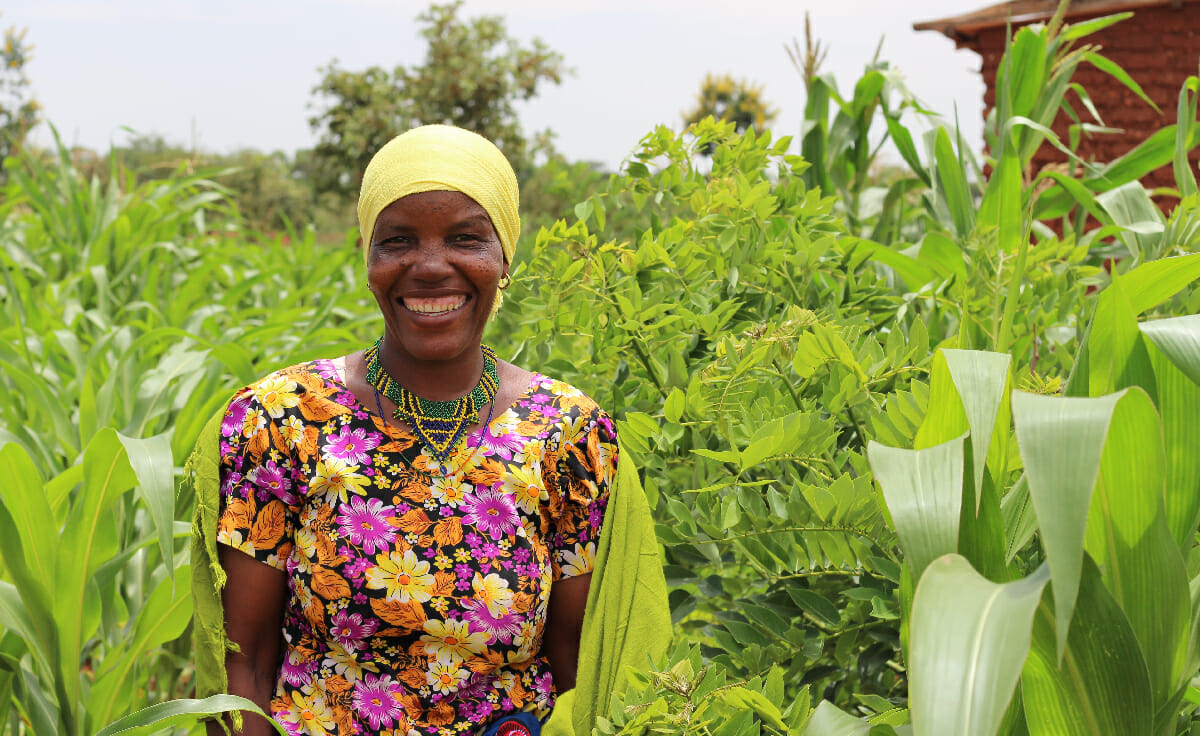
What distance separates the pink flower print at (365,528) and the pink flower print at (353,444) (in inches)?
2.2

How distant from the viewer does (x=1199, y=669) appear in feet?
3.55

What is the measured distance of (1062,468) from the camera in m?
0.81

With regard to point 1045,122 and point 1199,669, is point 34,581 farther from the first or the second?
point 1045,122

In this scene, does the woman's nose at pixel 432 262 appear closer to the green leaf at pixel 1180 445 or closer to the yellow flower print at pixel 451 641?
the yellow flower print at pixel 451 641

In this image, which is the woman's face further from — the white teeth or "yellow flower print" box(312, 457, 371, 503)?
"yellow flower print" box(312, 457, 371, 503)

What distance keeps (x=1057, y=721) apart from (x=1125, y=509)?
0.22 metres

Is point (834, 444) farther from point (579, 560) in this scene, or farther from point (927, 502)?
point (927, 502)

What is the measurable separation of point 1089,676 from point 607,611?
677 mm

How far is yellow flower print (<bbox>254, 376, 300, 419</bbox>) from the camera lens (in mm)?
1411

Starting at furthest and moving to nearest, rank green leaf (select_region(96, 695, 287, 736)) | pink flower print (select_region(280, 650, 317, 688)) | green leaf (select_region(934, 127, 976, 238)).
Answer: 1. green leaf (select_region(934, 127, 976, 238))
2. pink flower print (select_region(280, 650, 317, 688))
3. green leaf (select_region(96, 695, 287, 736))

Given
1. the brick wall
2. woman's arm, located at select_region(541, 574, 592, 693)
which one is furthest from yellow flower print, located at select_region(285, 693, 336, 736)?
the brick wall

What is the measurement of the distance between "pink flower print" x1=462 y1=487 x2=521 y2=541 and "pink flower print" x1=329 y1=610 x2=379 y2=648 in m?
0.19

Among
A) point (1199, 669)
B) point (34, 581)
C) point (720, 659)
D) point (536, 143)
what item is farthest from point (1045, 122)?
point (536, 143)

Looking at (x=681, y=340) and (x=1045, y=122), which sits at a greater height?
(x=1045, y=122)
